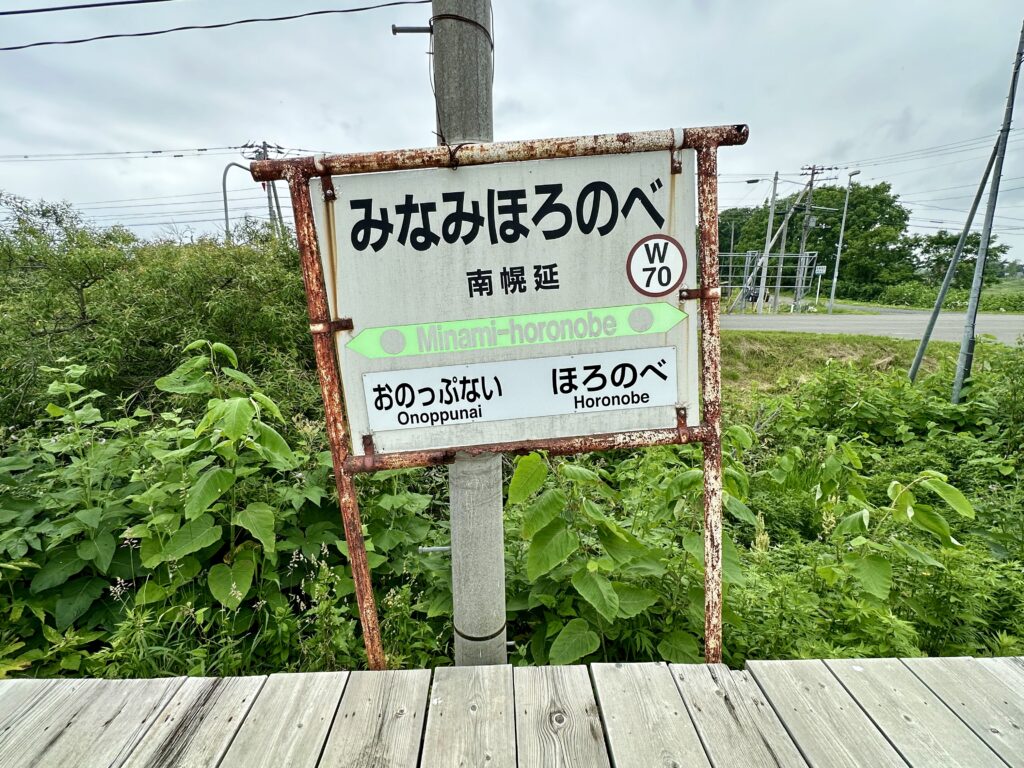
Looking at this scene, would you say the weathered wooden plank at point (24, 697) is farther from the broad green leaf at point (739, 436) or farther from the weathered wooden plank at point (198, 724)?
the broad green leaf at point (739, 436)

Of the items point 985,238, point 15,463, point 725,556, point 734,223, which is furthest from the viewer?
point 734,223

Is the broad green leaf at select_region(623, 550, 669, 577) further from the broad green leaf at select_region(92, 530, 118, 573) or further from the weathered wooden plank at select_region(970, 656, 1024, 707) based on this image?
the broad green leaf at select_region(92, 530, 118, 573)

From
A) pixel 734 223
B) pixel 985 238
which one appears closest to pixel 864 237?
pixel 734 223

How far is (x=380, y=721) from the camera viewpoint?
145cm

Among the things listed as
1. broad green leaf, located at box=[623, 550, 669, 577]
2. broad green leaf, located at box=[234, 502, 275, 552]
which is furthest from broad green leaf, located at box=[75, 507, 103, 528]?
broad green leaf, located at box=[623, 550, 669, 577]

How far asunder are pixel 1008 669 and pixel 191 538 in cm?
301

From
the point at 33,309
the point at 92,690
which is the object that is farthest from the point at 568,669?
the point at 33,309

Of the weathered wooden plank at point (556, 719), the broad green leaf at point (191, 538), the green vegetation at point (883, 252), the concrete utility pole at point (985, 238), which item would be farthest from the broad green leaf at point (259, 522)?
the green vegetation at point (883, 252)

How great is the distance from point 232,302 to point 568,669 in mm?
4599

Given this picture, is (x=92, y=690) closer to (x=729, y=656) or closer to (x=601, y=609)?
(x=601, y=609)

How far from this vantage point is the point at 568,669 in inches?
65.1

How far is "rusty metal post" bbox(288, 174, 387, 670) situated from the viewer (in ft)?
4.87

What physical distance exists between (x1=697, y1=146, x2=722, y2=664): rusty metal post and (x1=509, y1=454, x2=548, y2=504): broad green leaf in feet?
1.89

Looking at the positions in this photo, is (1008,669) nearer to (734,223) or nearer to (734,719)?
(734,719)
